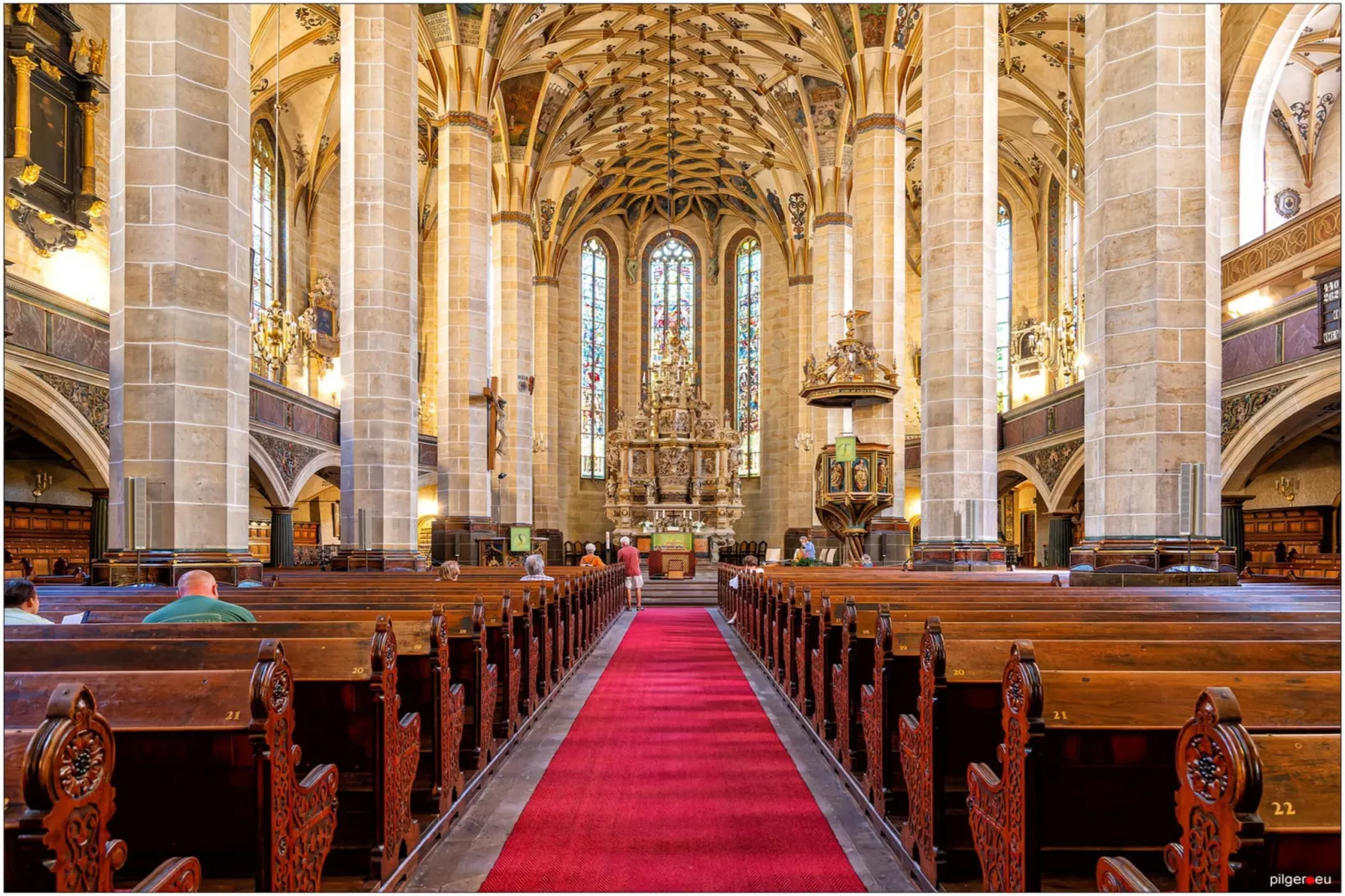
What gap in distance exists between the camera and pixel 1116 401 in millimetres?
7352

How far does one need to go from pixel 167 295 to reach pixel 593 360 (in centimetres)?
2569

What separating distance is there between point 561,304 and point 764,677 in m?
24.3

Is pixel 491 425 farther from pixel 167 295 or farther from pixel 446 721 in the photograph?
pixel 446 721

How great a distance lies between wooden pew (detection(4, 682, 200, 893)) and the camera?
154cm

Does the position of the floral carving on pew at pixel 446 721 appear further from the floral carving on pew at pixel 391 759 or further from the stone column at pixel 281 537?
the stone column at pixel 281 537

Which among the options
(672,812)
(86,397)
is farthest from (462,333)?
(672,812)

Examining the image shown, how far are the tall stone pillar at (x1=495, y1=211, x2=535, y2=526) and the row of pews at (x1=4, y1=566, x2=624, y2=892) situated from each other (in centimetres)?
1648

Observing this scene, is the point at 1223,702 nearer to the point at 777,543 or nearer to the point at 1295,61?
the point at 1295,61

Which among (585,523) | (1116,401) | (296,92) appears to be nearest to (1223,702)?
(1116,401)

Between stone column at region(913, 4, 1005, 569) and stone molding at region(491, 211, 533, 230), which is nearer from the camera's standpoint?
stone column at region(913, 4, 1005, 569)

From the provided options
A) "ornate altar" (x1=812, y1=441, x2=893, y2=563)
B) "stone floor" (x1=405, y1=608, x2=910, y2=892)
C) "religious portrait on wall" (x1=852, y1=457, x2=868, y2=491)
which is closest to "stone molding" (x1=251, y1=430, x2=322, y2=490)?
"ornate altar" (x1=812, y1=441, x2=893, y2=563)

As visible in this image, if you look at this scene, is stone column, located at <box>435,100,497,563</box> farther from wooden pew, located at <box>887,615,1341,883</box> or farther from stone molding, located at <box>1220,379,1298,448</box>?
wooden pew, located at <box>887,615,1341,883</box>

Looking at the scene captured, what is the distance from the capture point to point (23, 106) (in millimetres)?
11680

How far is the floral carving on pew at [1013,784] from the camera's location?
93.4 inches
